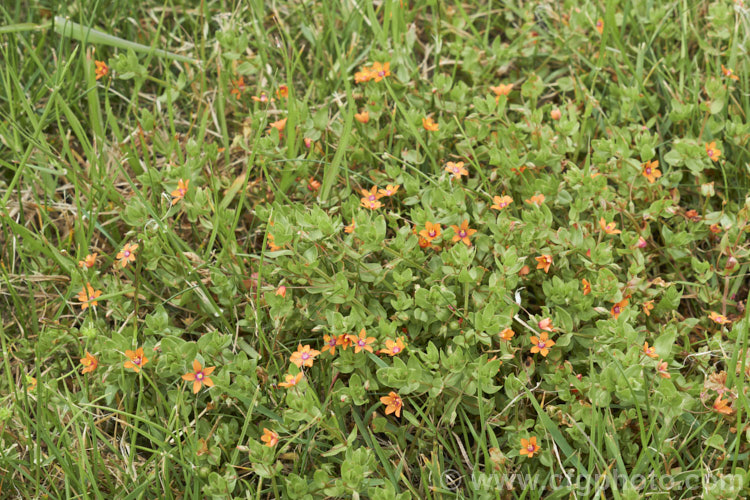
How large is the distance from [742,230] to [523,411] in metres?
1.20

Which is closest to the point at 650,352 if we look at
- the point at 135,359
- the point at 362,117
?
the point at 362,117

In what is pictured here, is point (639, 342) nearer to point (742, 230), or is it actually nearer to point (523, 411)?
point (523, 411)

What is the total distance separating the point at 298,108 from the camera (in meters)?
3.41

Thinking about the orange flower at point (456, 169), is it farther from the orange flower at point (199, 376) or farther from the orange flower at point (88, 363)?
the orange flower at point (88, 363)

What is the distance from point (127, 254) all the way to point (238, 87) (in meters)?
1.12

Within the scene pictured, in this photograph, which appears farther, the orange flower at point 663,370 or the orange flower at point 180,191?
the orange flower at point 180,191

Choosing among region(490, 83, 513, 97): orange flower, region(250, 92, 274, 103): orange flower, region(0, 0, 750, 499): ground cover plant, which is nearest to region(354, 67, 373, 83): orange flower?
region(0, 0, 750, 499): ground cover plant

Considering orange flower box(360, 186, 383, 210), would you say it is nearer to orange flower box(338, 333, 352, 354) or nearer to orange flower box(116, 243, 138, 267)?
orange flower box(338, 333, 352, 354)

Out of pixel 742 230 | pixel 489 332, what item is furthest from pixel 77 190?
pixel 742 230

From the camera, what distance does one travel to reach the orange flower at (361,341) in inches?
104

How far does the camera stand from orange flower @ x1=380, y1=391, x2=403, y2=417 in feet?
8.58

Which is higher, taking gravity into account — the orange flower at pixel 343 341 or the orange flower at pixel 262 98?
the orange flower at pixel 262 98

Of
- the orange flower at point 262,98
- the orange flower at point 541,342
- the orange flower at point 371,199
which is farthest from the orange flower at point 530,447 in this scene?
the orange flower at point 262,98

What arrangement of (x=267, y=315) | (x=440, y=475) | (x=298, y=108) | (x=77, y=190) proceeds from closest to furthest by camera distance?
1. (x=440, y=475)
2. (x=267, y=315)
3. (x=77, y=190)
4. (x=298, y=108)
